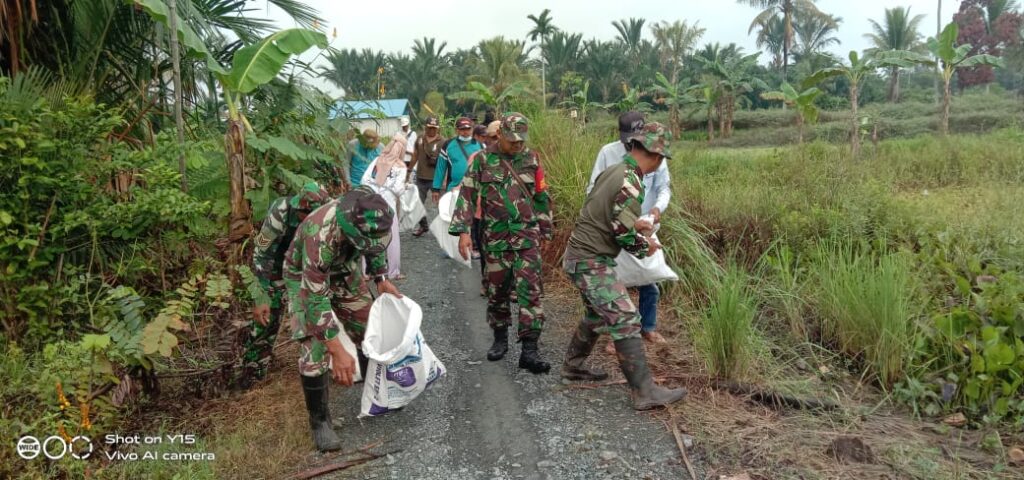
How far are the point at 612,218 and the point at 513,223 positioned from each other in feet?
3.09

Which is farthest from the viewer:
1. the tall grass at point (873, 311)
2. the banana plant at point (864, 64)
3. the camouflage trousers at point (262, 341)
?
the banana plant at point (864, 64)

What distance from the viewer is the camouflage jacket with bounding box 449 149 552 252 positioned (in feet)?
15.6

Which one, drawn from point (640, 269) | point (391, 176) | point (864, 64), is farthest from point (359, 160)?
point (864, 64)

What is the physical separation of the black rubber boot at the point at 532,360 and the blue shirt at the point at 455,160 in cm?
344

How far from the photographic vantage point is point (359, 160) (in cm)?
789

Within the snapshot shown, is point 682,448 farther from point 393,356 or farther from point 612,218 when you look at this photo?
point 393,356

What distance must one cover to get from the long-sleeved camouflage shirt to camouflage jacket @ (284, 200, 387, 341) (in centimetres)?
146

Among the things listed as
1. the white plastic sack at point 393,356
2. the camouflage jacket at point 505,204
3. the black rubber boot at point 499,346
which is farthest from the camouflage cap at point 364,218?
the black rubber boot at point 499,346

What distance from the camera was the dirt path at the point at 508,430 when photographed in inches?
138

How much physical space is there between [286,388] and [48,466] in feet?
4.73

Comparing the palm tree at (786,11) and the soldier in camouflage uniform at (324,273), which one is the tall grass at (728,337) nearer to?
the soldier in camouflage uniform at (324,273)

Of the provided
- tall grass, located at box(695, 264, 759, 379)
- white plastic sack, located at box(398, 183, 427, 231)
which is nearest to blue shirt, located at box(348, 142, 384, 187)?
white plastic sack, located at box(398, 183, 427, 231)

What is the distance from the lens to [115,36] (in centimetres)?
644

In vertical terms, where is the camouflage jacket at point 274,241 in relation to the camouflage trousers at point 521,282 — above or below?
above
